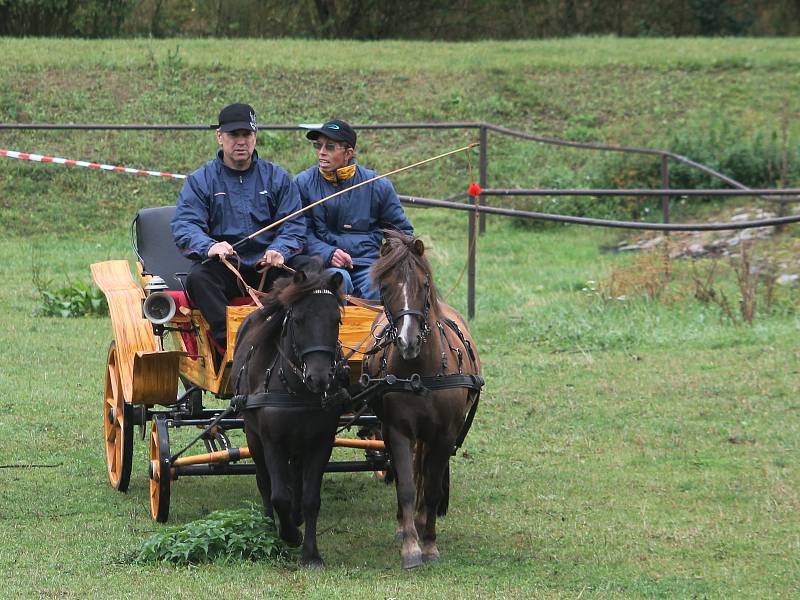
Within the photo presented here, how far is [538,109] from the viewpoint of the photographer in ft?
67.9

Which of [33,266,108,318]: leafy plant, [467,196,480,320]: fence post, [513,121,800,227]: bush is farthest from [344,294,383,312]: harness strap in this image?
[513,121,800,227]: bush

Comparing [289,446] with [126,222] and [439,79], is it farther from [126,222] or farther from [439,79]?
[439,79]

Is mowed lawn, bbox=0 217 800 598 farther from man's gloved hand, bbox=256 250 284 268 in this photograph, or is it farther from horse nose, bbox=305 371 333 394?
man's gloved hand, bbox=256 250 284 268

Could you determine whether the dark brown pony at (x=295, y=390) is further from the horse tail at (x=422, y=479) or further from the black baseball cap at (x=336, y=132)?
the black baseball cap at (x=336, y=132)

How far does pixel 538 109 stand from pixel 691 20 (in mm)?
12172

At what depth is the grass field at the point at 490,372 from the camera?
18.4 ft

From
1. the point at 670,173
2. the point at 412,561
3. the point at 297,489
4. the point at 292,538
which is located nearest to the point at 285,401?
the point at 297,489

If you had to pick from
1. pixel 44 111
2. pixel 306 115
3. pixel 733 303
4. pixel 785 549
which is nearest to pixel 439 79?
pixel 306 115

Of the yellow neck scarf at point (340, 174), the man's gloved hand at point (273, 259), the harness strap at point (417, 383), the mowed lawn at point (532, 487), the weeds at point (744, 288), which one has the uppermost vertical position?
the yellow neck scarf at point (340, 174)

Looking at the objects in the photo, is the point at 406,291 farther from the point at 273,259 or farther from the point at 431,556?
the point at 431,556

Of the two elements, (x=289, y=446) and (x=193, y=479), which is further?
(x=193, y=479)

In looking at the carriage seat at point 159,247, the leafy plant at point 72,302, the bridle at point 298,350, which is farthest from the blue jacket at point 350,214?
the leafy plant at point 72,302

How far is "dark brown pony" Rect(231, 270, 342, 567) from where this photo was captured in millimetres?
5301

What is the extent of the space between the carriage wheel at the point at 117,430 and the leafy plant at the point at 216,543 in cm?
115
